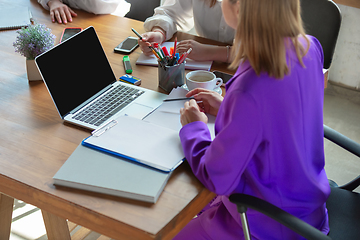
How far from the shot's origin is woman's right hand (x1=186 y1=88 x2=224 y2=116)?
1.07m

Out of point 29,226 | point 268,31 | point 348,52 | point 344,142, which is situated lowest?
point 29,226

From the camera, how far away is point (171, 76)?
1206 millimetres

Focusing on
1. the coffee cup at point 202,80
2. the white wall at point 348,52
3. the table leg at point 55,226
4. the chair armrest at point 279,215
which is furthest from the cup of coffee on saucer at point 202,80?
the white wall at point 348,52

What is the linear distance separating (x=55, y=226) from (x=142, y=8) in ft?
4.55

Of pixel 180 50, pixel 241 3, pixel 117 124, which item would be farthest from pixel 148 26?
pixel 241 3

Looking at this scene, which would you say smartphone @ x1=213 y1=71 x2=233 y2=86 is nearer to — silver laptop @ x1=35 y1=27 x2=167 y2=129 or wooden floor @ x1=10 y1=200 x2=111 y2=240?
silver laptop @ x1=35 y1=27 x2=167 y2=129

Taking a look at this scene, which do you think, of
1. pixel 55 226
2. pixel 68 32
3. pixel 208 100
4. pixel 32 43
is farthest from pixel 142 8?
pixel 55 226

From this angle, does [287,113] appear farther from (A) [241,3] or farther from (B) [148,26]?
(B) [148,26]

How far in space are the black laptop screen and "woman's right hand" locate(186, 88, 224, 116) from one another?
34 cm

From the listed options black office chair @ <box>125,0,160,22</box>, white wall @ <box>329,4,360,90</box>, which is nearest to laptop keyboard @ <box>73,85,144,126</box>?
black office chair @ <box>125,0,160,22</box>

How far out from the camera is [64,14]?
176cm

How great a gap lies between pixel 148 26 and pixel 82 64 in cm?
56

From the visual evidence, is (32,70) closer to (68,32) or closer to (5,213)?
(68,32)

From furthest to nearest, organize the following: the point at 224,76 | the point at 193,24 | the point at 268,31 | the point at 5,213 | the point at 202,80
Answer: the point at 193,24
the point at 5,213
the point at 224,76
the point at 202,80
the point at 268,31
